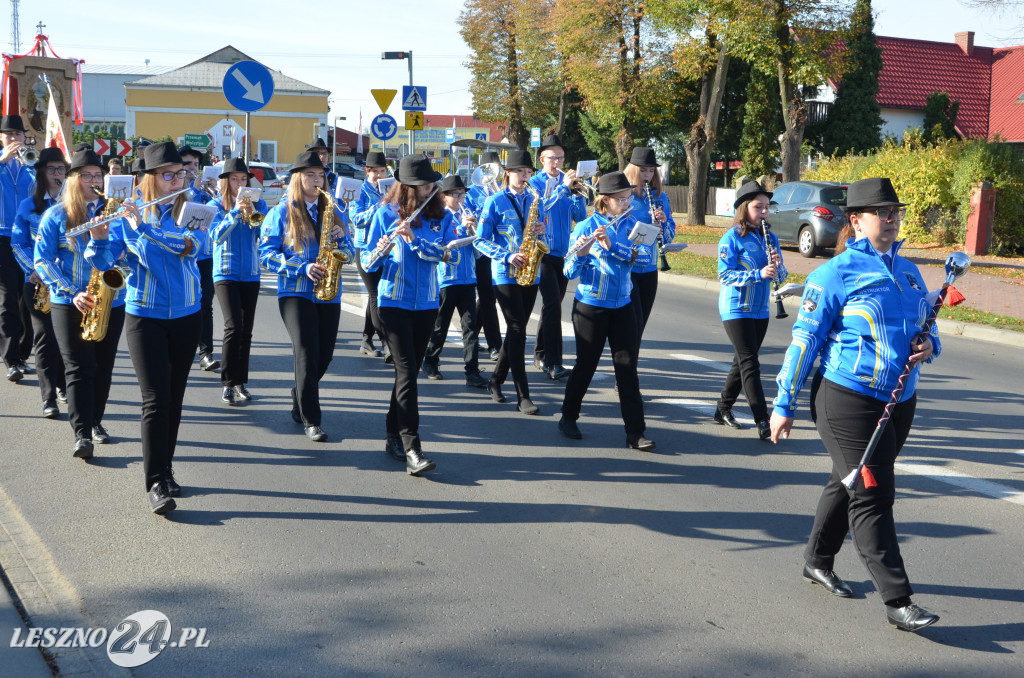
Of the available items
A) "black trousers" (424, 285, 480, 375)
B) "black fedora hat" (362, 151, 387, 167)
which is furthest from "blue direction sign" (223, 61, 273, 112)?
"black trousers" (424, 285, 480, 375)

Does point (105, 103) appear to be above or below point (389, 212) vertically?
above

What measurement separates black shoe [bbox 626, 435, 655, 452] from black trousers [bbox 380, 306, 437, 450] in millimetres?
1657

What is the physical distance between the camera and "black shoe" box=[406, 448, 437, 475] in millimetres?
6352

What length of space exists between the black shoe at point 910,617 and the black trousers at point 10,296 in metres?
7.38

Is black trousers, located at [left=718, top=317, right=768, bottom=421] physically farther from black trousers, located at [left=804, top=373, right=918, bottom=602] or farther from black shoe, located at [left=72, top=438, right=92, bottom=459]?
black shoe, located at [left=72, top=438, right=92, bottom=459]

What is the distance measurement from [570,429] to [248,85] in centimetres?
724

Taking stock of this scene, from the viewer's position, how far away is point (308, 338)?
7.09 metres

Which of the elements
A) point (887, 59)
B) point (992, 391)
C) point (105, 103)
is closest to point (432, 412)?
point (992, 391)

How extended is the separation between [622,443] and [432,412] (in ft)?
5.82

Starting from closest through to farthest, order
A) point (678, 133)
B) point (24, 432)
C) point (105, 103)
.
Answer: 1. point (24, 432)
2. point (678, 133)
3. point (105, 103)

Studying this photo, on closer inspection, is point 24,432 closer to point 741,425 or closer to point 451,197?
point 451,197

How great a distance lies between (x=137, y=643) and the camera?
160 inches

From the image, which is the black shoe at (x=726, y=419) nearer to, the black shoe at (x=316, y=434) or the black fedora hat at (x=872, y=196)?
the black shoe at (x=316, y=434)

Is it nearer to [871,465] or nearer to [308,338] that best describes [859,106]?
[308,338]
